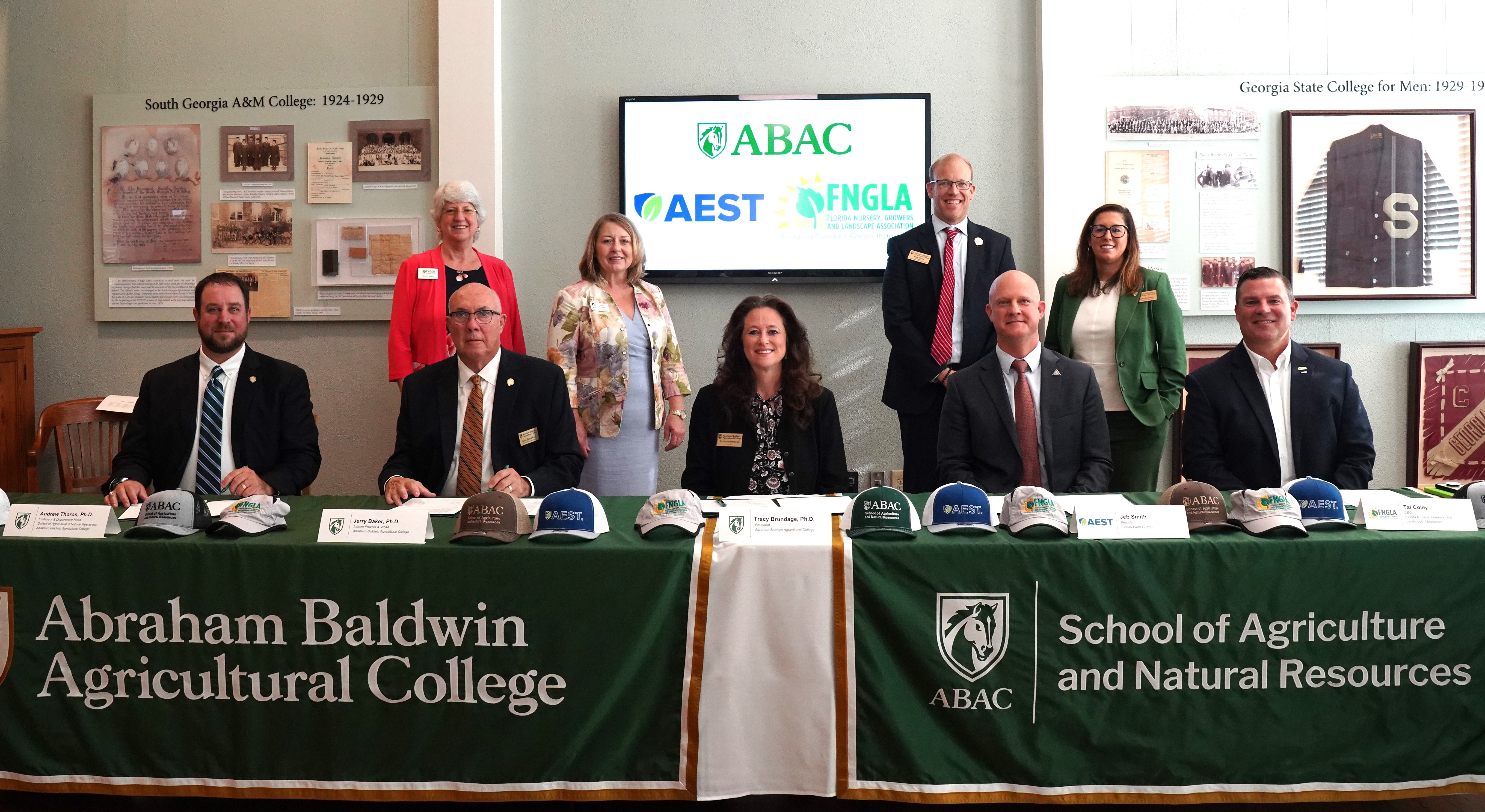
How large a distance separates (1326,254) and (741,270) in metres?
2.61

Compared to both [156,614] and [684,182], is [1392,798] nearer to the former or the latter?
[156,614]

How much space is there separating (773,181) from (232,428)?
249 cm

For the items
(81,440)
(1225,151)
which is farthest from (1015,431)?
(81,440)

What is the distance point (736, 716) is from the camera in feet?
6.10

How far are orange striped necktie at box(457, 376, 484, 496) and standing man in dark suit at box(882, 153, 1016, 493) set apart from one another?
1684 millimetres

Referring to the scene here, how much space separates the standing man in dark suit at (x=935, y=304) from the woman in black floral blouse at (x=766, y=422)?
884mm

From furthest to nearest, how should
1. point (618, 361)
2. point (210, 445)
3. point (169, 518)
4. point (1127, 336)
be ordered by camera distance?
point (618, 361) → point (1127, 336) → point (210, 445) → point (169, 518)

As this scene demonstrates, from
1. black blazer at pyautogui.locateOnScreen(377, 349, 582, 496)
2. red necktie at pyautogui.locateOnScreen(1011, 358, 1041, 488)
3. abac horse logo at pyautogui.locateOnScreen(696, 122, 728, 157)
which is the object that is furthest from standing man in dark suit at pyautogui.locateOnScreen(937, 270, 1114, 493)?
abac horse logo at pyautogui.locateOnScreen(696, 122, 728, 157)

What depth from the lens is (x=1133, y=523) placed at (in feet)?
6.30

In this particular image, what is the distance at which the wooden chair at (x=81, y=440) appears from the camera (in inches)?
154

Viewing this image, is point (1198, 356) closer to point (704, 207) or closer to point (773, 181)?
point (773, 181)

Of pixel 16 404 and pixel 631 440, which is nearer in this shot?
pixel 631 440

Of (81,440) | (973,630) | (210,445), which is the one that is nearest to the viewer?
(973,630)

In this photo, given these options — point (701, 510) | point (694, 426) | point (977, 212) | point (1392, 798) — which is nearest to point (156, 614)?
point (701, 510)
